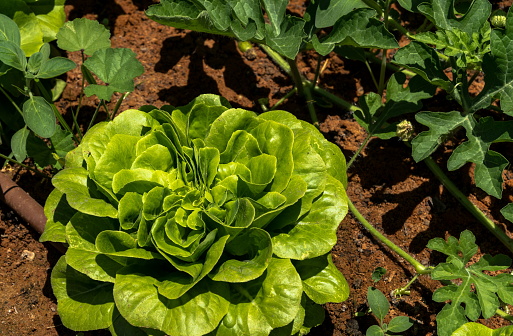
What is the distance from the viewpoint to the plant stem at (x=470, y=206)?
8.87ft

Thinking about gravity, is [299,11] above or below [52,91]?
above

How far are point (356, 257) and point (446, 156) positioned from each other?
760 millimetres

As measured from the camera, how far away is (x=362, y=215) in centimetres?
287

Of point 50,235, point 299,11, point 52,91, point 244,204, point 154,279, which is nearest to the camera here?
point 244,204

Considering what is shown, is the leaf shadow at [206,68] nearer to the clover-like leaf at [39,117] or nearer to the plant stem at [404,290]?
the clover-like leaf at [39,117]

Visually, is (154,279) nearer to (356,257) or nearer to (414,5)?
(356,257)

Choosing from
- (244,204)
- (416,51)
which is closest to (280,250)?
(244,204)

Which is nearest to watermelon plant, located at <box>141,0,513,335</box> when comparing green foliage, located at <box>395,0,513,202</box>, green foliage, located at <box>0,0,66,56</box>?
green foliage, located at <box>395,0,513,202</box>

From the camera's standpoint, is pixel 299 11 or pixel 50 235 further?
pixel 299 11

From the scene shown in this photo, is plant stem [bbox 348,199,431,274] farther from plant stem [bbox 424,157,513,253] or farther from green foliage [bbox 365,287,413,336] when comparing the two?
plant stem [bbox 424,157,513,253]

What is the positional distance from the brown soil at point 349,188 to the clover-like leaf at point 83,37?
0.49 meters

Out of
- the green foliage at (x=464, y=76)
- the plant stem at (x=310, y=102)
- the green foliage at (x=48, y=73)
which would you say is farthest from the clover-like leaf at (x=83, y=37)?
the green foliage at (x=464, y=76)

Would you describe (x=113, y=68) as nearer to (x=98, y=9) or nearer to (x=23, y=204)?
(x=23, y=204)

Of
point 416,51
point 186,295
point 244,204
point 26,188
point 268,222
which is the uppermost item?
point 416,51
